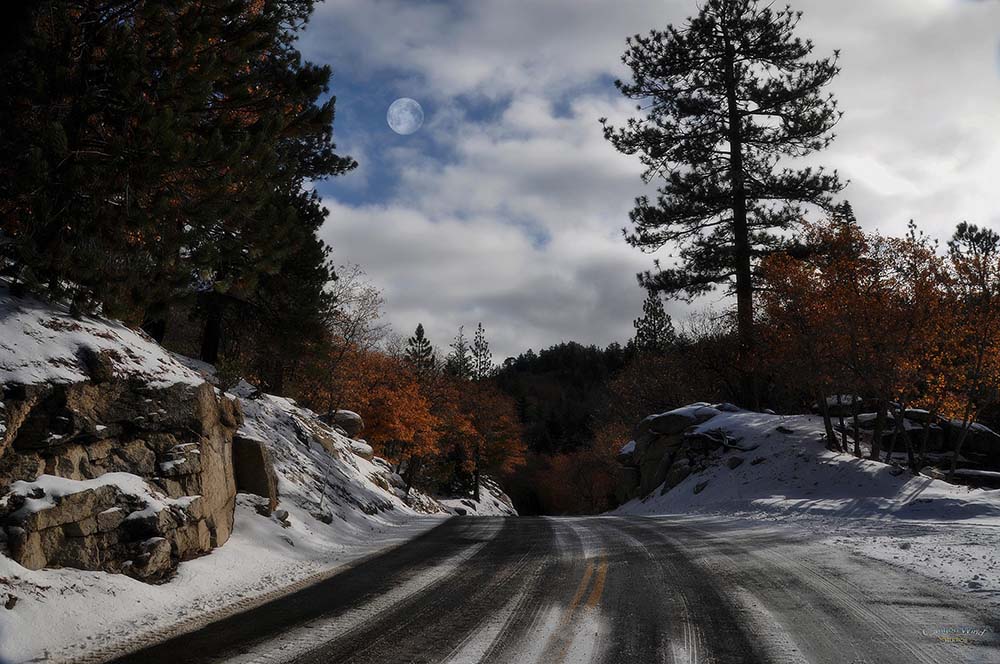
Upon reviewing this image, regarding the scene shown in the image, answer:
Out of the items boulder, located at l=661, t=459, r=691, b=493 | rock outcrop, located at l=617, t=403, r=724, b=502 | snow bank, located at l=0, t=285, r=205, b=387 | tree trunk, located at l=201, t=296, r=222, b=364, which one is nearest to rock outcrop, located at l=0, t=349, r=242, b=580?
snow bank, located at l=0, t=285, r=205, b=387

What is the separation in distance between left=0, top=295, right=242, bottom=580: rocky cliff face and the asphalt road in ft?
6.20

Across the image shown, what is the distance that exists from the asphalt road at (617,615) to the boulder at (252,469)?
127 inches

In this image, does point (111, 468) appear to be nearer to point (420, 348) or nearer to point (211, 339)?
point (211, 339)

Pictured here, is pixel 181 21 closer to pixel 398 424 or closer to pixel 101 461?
pixel 101 461

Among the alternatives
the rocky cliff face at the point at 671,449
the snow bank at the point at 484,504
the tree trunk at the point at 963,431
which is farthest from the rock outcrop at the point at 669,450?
the snow bank at the point at 484,504

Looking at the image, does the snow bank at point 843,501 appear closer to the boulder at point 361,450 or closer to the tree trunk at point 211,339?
the boulder at point 361,450

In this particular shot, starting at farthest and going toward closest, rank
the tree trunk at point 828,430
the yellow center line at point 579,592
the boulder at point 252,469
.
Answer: the tree trunk at point 828,430, the boulder at point 252,469, the yellow center line at point 579,592

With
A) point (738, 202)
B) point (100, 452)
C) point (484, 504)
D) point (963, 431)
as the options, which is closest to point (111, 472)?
point (100, 452)

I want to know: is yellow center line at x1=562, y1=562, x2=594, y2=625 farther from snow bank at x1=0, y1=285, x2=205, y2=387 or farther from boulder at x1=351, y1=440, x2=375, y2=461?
boulder at x1=351, y1=440, x2=375, y2=461

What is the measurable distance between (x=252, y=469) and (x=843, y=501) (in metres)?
14.4

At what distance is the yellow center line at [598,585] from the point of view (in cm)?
697

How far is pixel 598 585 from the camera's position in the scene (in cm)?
778

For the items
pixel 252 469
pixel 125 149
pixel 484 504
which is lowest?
pixel 484 504

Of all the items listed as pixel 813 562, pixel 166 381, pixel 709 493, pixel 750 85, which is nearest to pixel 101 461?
pixel 166 381
